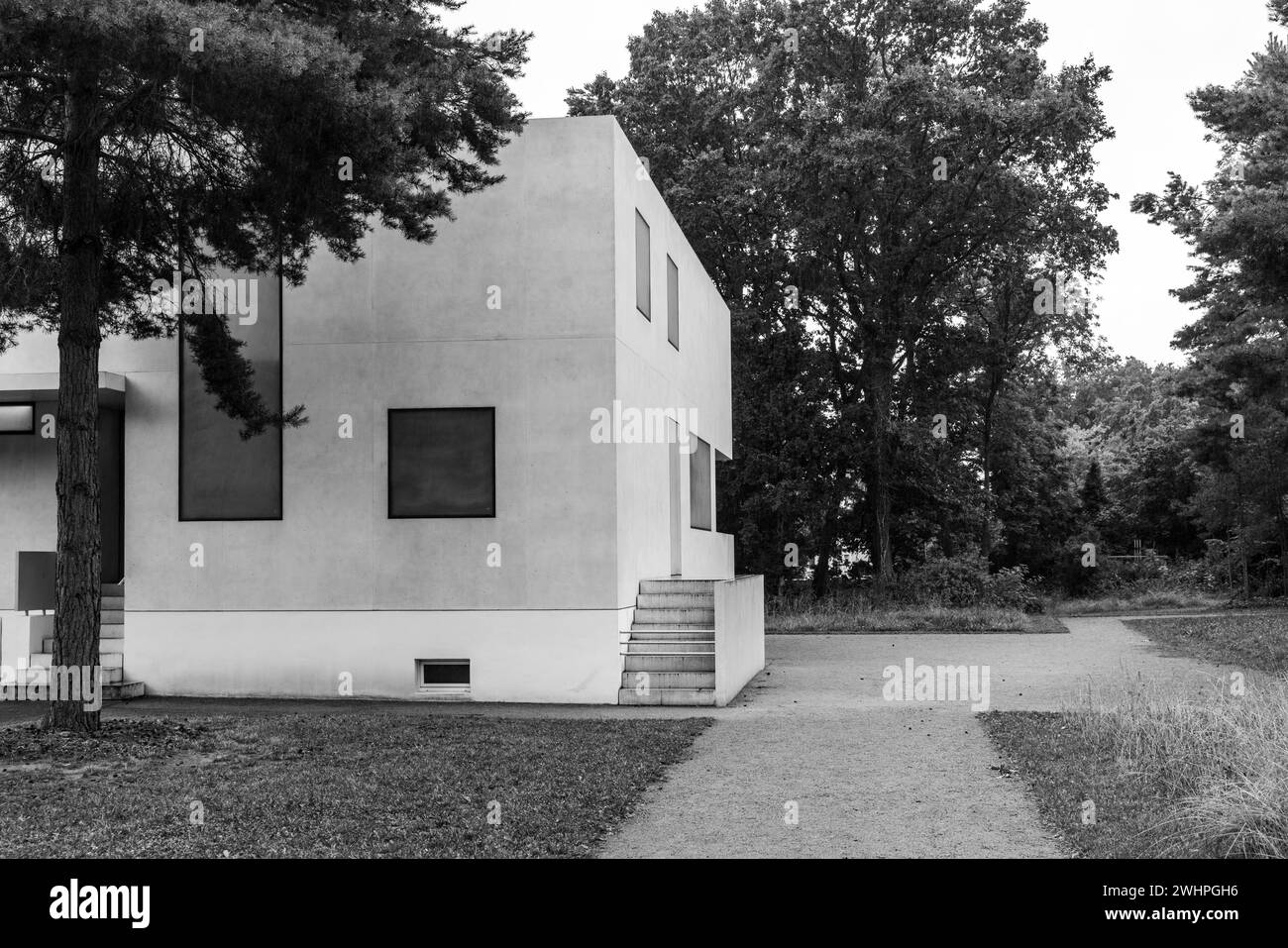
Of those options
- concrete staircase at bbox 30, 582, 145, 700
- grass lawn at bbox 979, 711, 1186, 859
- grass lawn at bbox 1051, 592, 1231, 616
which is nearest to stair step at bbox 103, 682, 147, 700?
concrete staircase at bbox 30, 582, 145, 700

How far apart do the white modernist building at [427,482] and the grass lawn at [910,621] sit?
1336cm

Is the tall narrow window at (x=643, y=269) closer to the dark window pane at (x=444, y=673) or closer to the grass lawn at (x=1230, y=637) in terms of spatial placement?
the dark window pane at (x=444, y=673)

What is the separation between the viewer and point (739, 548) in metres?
38.4

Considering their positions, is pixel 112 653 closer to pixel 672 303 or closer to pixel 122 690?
pixel 122 690

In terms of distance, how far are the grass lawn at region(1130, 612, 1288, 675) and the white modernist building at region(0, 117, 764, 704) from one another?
7908mm

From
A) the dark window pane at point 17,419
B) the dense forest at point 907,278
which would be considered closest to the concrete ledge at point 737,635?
the dark window pane at point 17,419

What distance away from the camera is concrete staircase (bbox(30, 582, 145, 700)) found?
1439cm

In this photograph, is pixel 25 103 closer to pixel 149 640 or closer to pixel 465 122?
pixel 465 122

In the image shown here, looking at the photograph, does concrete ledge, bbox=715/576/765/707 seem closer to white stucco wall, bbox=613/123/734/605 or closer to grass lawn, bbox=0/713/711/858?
white stucco wall, bbox=613/123/734/605

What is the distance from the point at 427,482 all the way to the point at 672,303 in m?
5.84

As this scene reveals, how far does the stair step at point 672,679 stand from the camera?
14.3 m

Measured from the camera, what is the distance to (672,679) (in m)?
14.3

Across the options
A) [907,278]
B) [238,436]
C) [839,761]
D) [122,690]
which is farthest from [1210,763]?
[907,278]
